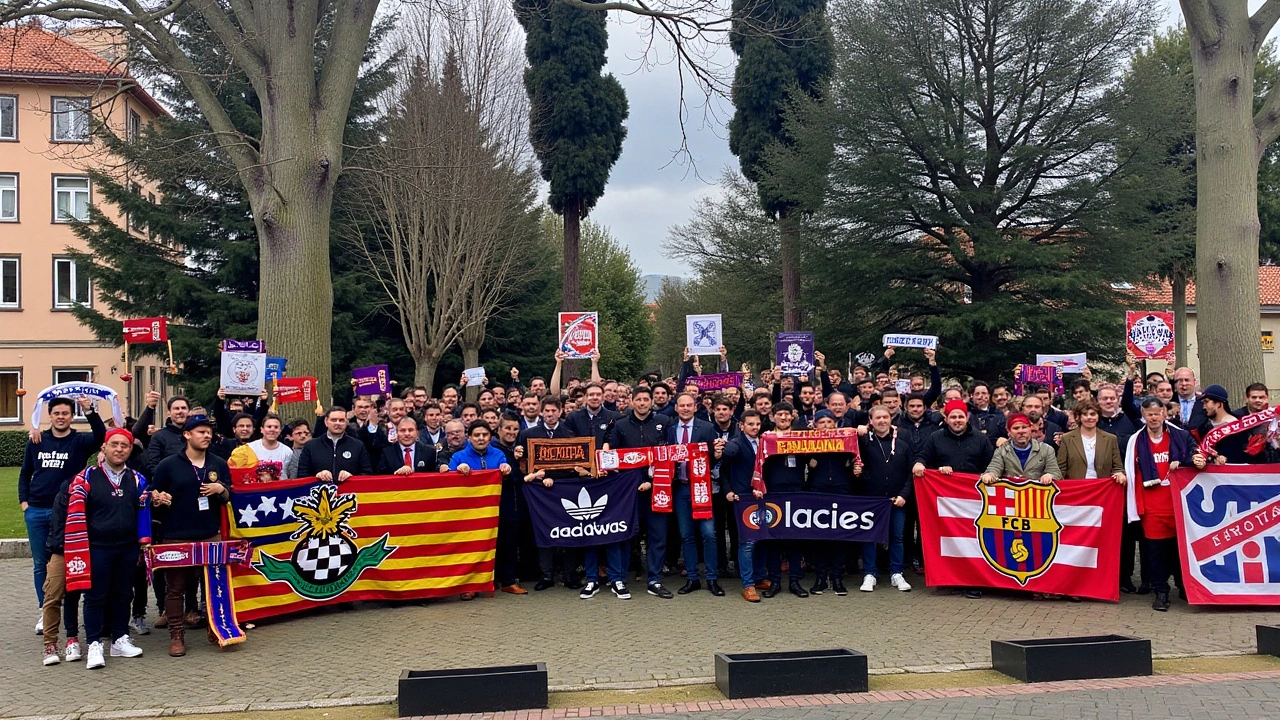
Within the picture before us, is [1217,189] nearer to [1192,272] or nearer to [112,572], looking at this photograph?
[112,572]

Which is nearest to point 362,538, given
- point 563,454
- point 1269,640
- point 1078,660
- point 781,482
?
Result: point 563,454

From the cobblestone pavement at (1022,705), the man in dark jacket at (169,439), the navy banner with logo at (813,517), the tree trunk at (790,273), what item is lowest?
the cobblestone pavement at (1022,705)

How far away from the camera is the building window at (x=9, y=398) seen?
39625mm

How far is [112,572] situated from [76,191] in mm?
38933

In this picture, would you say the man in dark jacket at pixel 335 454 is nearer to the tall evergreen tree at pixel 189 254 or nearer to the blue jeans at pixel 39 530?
the blue jeans at pixel 39 530

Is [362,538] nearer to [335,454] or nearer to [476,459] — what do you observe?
[335,454]

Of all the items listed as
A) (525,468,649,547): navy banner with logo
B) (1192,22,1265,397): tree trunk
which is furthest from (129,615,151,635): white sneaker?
(1192,22,1265,397): tree trunk

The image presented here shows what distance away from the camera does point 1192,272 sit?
114 feet

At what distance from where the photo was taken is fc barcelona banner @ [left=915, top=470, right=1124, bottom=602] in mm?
9633

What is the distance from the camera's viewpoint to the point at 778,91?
30719 mm

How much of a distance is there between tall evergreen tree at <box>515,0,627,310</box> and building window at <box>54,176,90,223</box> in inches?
842

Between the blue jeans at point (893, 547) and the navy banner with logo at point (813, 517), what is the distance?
0.20m

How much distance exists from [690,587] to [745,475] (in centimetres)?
129

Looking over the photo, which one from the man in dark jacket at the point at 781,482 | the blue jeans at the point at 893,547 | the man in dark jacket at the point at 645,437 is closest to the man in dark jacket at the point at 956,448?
the blue jeans at the point at 893,547
